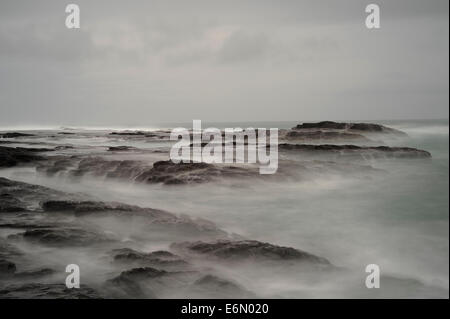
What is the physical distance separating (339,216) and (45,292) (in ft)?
18.5

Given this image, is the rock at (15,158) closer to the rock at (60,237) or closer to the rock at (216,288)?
the rock at (60,237)

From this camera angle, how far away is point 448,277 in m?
6.50

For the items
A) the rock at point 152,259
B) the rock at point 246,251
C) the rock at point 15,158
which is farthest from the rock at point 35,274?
the rock at point 15,158

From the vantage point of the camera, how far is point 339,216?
8.44m

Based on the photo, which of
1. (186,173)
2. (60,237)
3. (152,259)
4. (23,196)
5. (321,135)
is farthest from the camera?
(321,135)

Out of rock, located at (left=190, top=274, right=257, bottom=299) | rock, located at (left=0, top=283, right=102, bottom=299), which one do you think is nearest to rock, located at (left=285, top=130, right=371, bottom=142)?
rock, located at (left=190, top=274, right=257, bottom=299)

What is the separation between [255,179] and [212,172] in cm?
115

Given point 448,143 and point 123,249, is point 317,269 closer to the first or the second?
point 123,249

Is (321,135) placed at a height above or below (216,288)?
above

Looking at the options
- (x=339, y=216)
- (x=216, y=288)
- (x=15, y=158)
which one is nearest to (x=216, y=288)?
(x=216, y=288)

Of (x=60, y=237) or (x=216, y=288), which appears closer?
(x=216, y=288)

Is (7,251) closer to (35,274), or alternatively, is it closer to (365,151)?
(35,274)

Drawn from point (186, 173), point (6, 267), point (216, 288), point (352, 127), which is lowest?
point (216, 288)

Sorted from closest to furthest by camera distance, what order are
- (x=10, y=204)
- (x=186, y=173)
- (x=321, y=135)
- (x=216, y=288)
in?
(x=216, y=288) < (x=10, y=204) < (x=186, y=173) < (x=321, y=135)
